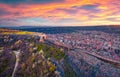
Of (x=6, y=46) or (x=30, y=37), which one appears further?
(x=30, y=37)

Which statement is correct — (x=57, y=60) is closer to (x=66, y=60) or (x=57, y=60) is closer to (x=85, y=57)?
(x=66, y=60)

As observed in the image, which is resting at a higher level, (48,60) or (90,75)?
(48,60)

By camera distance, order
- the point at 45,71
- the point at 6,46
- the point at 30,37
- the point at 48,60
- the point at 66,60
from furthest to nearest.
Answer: the point at 30,37 < the point at 6,46 < the point at 66,60 < the point at 48,60 < the point at 45,71

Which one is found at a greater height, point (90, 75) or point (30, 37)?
point (30, 37)

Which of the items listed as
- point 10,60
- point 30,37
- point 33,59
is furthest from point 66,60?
point 30,37

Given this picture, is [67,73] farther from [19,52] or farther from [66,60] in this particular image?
[19,52]

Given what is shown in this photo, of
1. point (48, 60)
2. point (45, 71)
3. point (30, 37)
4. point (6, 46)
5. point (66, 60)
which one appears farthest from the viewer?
point (30, 37)

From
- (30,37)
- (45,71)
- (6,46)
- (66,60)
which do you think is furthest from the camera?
(30,37)

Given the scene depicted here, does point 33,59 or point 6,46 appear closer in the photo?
point 33,59

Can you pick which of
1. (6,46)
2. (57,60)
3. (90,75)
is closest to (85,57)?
(90,75)
